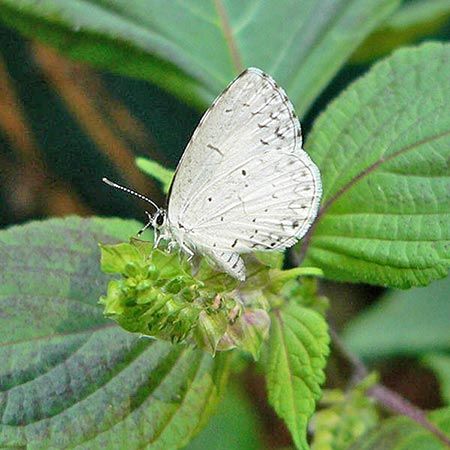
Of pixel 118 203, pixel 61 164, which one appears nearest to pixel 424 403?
pixel 118 203

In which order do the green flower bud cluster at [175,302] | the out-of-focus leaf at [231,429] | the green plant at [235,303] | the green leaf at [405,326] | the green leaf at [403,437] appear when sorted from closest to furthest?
the green flower bud cluster at [175,302] < the green plant at [235,303] < the green leaf at [403,437] < the out-of-focus leaf at [231,429] < the green leaf at [405,326]

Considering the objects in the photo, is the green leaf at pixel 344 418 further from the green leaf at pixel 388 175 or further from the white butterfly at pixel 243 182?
the white butterfly at pixel 243 182

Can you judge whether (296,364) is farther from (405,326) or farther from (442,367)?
(405,326)

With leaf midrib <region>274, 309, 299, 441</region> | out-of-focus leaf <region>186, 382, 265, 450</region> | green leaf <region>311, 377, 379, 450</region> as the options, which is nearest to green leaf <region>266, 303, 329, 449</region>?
leaf midrib <region>274, 309, 299, 441</region>

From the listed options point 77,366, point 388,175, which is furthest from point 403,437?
point 77,366

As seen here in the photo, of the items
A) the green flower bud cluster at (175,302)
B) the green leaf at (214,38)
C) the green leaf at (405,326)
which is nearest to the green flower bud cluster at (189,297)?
the green flower bud cluster at (175,302)

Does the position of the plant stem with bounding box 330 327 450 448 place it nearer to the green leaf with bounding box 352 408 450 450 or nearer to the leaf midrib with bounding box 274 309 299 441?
the green leaf with bounding box 352 408 450 450
